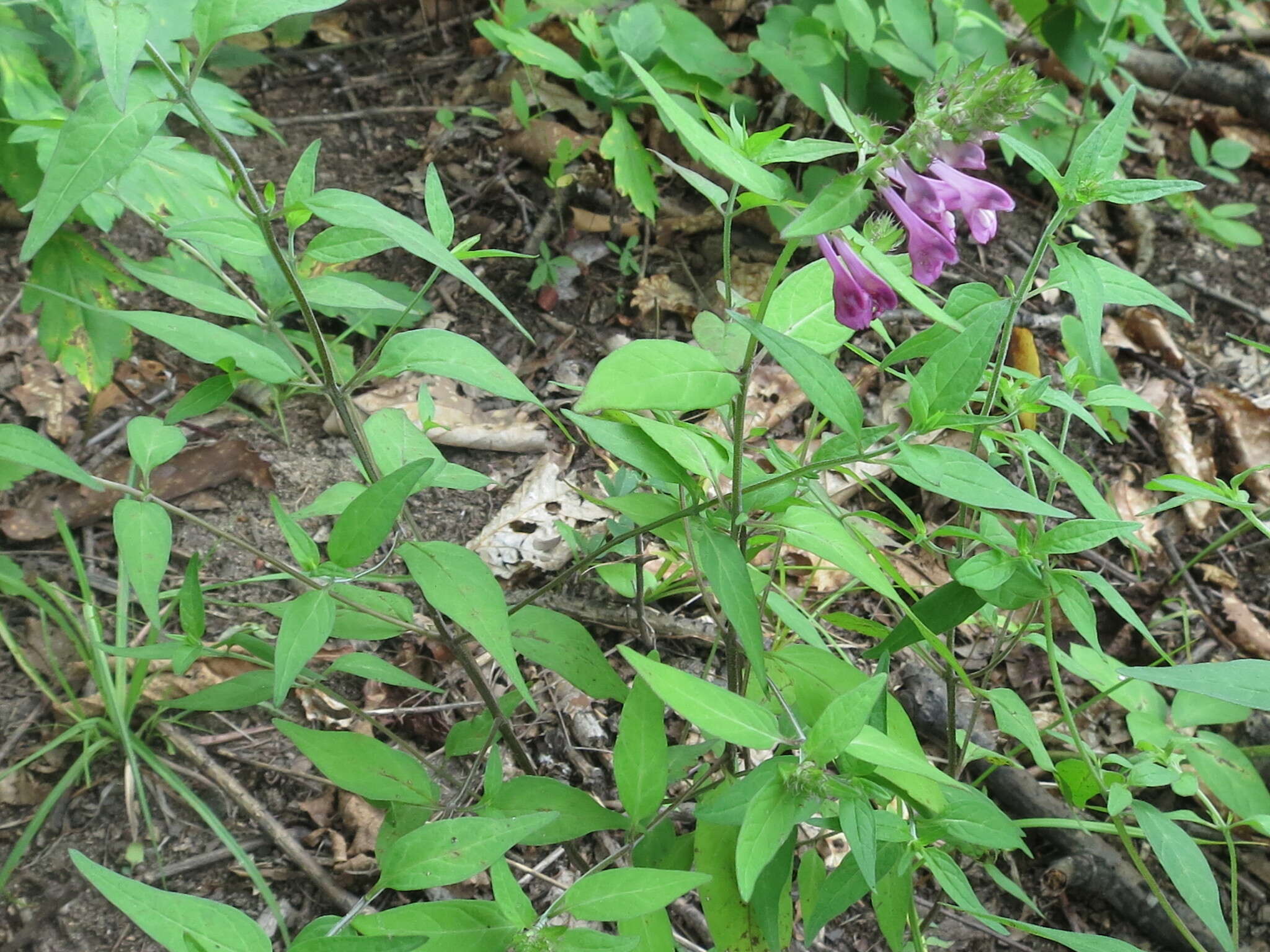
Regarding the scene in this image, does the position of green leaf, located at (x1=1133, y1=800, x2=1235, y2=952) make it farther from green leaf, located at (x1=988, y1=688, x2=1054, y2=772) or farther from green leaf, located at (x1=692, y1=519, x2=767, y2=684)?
green leaf, located at (x1=692, y1=519, x2=767, y2=684)

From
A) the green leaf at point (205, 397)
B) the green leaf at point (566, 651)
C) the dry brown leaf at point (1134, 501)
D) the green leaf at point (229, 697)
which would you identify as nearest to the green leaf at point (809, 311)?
the green leaf at point (566, 651)

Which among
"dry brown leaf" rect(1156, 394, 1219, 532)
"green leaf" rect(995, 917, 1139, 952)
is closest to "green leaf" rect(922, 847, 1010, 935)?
"green leaf" rect(995, 917, 1139, 952)

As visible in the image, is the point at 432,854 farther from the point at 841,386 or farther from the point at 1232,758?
the point at 1232,758

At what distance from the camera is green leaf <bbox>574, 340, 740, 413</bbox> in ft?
3.67

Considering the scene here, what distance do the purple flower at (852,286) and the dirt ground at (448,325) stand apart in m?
1.36

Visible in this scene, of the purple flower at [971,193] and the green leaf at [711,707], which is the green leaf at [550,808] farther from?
the purple flower at [971,193]

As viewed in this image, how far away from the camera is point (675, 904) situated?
194 cm

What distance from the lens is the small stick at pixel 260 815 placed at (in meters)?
1.87

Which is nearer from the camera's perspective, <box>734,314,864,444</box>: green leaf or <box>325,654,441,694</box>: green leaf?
<box>734,314,864,444</box>: green leaf

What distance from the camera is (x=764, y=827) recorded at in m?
1.18

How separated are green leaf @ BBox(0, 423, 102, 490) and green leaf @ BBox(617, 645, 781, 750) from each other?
87cm

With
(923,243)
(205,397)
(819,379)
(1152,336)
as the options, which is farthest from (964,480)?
(1152,336)

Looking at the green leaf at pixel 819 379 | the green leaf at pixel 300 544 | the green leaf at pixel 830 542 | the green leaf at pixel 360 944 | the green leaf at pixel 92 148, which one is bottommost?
the green leaf at pixel 360 944

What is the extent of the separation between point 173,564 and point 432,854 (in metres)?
1.58
